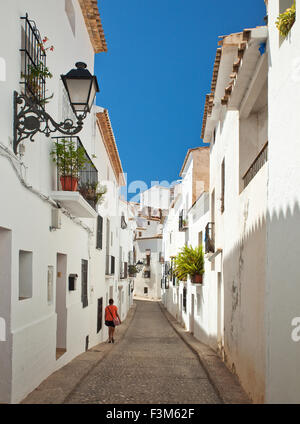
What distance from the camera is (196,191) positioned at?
20547 millimetres

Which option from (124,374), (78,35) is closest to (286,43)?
(124,374)

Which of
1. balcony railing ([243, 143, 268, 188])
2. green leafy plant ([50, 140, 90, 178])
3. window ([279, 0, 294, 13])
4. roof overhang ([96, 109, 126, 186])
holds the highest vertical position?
roof overhang ([96, 109, 126, 186])

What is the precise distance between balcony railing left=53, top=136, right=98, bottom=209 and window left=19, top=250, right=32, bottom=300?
212 cm

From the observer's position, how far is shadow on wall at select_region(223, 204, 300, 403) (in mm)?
4855

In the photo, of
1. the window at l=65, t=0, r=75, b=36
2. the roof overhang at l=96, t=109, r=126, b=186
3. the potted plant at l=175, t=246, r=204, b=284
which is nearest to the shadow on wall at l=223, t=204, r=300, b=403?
the window at l=65, t=0, r=75, b=36

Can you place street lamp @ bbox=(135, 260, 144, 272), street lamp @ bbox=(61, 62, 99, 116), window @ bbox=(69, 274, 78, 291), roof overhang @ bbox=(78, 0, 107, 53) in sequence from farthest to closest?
1. street lamp @ bbox=(135, 260, 144, 272)
2. roof overhang @ bbox=(78, 0, 107, 53)
3. window @ bbox=(69, 274, 78, 291)
4. street lamp @ bbox=(61, 62, 99, 116)

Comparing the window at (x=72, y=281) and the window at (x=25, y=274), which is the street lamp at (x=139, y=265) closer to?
the window at (x=72, y=281)

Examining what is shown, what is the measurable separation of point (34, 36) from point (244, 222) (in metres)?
4.32

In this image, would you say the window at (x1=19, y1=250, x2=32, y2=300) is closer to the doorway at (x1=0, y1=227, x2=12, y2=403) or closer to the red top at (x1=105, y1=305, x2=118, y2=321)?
the doorway at (x1=0, y1=227, x2=12, y2=403)

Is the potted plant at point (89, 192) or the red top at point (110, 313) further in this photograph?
the red top at point (110, 313)

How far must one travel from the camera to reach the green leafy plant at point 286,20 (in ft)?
16.9

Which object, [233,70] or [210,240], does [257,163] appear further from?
[210,240]

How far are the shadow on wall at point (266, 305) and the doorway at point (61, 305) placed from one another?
326 centimetres

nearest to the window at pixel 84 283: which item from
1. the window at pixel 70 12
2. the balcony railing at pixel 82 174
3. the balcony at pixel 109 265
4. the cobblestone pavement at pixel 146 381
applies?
the cobblestone pavement at pixel 146 381
